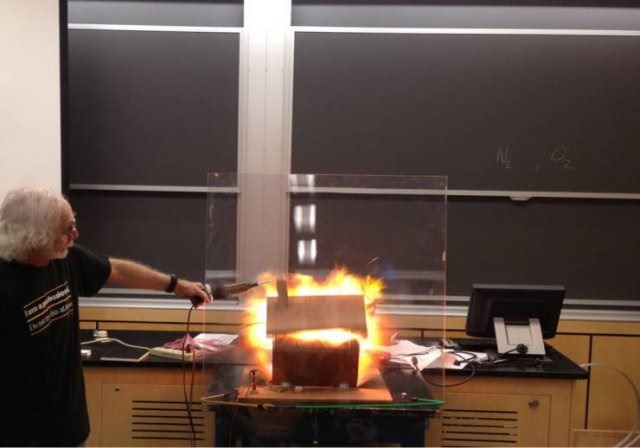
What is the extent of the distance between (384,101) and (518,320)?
1.38 metres

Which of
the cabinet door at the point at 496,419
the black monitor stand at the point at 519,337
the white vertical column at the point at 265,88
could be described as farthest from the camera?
the white vertical column at the point at 265,88

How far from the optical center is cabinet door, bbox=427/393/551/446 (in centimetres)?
235

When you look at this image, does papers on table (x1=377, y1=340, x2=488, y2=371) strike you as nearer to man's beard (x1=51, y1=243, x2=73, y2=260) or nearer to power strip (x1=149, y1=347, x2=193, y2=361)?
power strip (x1=149, y1=347, x2=193, y2=361)

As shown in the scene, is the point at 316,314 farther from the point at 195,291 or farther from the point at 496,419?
the point at 496,419

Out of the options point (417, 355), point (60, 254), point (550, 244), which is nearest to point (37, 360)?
point (60, 254)

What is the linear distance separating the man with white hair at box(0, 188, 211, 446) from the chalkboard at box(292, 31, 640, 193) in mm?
1689

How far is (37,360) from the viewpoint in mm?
1729

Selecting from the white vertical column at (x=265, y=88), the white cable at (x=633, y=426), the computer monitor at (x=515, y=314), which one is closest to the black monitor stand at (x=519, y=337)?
the computer monitor at (x=515, y=314)

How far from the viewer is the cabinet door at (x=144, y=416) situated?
2385mm

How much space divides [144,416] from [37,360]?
31.6 inches

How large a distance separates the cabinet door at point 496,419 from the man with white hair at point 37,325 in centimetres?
140

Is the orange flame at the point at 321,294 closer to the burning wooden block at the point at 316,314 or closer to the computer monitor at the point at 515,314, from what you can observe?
the burning wooden block at the point at 316,314

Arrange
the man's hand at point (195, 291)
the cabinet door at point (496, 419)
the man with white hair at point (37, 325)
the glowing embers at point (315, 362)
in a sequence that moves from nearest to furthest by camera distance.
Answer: the man with white hair at point (37, 325) → the glowing embers at point (315, 362) → the man's hand at point (195, 291) → the cabinet door at point (496, 419)

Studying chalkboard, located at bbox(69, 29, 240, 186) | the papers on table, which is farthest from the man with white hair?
chalkboard, located at bbox(69, 29, 240, 186)
